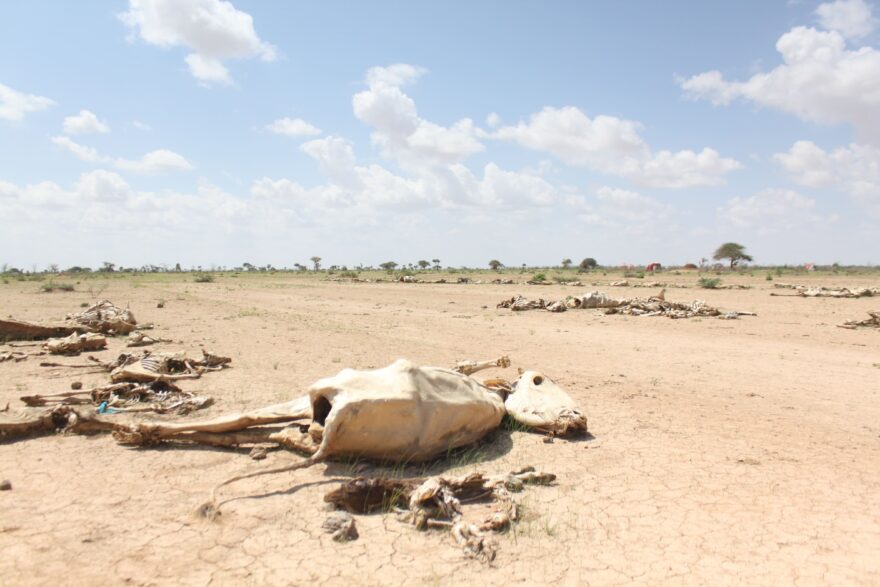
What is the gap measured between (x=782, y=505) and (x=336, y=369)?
673 cm

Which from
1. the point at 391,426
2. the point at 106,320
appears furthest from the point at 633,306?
the point at 391,426

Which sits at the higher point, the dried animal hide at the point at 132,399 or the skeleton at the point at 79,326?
the skeleton at the point at 79,326

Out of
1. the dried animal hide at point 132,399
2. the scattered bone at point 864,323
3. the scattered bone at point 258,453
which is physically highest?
the scattered bone at point 864,323

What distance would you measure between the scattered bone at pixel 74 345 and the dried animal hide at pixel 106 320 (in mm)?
2188

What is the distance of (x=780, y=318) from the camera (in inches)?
677

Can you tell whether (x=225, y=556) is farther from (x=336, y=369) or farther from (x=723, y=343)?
(x=723, y=343)

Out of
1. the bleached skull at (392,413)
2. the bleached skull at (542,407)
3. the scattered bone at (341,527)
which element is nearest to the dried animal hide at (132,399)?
the bleached skull at (392,413)

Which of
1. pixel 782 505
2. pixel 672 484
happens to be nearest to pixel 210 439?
pixel 672 484

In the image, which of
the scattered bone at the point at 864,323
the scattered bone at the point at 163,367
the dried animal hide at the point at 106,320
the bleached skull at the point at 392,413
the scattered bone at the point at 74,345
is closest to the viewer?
the bleached skull at the point at 392,413

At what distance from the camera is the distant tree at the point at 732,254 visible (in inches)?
2680

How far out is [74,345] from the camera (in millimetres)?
10102

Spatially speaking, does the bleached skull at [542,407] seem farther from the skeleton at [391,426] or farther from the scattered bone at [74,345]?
the scattered bone at [74,345]

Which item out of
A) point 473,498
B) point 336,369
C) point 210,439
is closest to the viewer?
point 473,498

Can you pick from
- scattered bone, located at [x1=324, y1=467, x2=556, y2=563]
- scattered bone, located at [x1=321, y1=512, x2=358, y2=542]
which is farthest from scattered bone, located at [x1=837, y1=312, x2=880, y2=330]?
scattered bone, located at [x1=321, y1=512, x2=358, y2=542]
